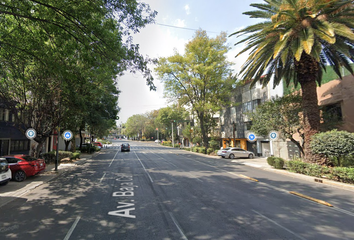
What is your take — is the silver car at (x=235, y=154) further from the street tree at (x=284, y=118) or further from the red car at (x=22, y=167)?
the red car at (x=22, y=167)

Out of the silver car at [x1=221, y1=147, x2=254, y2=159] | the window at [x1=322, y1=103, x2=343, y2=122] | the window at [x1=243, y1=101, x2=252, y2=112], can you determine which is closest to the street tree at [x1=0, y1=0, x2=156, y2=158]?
the window at [x1=322, y1=103, x2=343, y2=122]

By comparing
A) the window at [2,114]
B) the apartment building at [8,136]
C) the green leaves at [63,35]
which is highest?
the green leaves at [63,35]

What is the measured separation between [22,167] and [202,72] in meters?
23.9

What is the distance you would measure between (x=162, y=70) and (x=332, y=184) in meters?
26.4

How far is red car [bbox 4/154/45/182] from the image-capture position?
11.3 m

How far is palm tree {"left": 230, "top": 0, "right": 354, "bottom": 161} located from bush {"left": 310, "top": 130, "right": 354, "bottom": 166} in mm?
917

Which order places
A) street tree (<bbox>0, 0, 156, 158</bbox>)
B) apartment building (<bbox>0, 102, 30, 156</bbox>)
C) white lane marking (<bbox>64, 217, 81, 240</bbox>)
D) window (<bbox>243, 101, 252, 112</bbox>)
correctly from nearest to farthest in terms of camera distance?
white lane marking (<bbox>64, 217, 81, 240</bbox>) → street tree (<bbox>0, 0, 156, 158</bbox>) → apartment building (<bbox>0, 102, 30, 156</bbox>) → window (<bbox>243, 101, 252, 112</bbox>)

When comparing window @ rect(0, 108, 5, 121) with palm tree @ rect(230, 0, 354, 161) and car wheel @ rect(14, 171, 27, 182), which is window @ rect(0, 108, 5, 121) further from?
palm tree @ rect(230, 0, 354, 161)

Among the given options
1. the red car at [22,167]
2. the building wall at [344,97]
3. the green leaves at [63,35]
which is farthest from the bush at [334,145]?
the red car at [22,167]

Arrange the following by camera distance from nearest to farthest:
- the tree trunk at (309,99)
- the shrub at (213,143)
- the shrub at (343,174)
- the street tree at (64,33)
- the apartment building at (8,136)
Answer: the street tree at (64,33)
the shrub at (343,174)
the tree trunk at (309,99)
the apartment building at (8,136)
the shrub at (213,143)

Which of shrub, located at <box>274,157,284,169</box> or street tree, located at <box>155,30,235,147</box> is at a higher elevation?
street tree, located at <box>155,30,235,147</box>

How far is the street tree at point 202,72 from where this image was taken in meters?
29.9

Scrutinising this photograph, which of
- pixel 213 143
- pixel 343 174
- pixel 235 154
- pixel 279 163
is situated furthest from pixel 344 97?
pixel 213 143

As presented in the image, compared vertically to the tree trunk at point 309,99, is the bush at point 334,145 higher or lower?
lower
